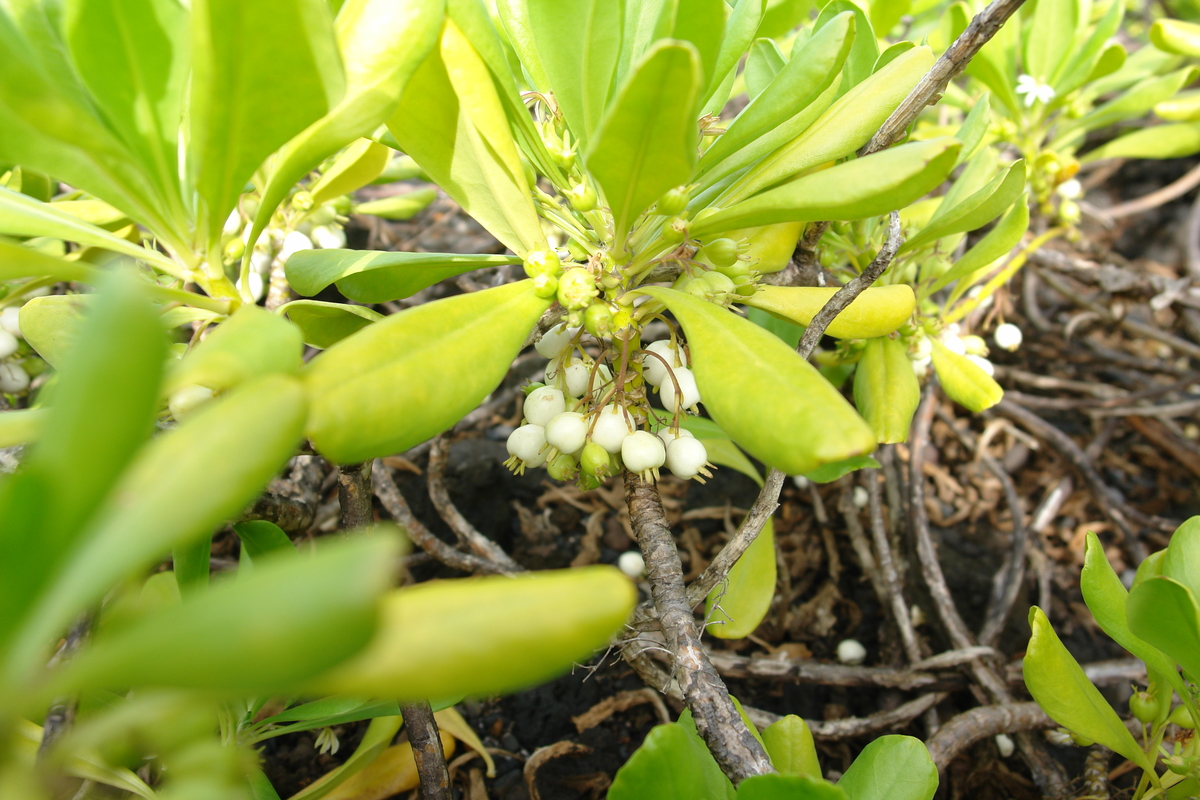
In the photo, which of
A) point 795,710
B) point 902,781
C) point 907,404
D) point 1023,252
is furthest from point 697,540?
point 1023,252

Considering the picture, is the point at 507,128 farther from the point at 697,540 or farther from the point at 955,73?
the point at 697,540

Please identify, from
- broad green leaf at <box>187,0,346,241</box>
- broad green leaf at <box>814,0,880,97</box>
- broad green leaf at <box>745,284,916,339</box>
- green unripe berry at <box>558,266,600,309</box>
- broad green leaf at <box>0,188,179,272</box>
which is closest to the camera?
broad green leaf at <box>187,0,346,241</box>

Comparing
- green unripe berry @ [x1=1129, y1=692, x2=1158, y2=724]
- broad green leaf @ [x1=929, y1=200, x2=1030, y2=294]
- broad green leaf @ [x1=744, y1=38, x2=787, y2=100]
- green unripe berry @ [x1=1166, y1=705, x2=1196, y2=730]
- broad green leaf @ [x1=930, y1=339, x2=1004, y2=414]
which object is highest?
broad green leaf @ [x1=744, y1=38, x2=787, y2=100]

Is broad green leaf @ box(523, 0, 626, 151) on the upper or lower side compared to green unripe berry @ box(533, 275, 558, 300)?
upper

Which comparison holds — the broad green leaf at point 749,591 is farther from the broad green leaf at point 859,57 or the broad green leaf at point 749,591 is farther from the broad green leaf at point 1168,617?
the broad green leaf at point 859,57

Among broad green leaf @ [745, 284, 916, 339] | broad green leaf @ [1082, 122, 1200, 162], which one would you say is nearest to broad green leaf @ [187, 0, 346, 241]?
broad green leaf @ [745, 284, 916, 339]

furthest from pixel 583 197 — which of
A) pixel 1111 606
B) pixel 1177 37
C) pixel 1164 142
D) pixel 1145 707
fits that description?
pixel 1164 142

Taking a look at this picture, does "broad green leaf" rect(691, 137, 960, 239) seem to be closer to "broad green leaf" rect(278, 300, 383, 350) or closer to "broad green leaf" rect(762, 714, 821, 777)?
"broad green leaf" rect(278, 300, 383, 350)
